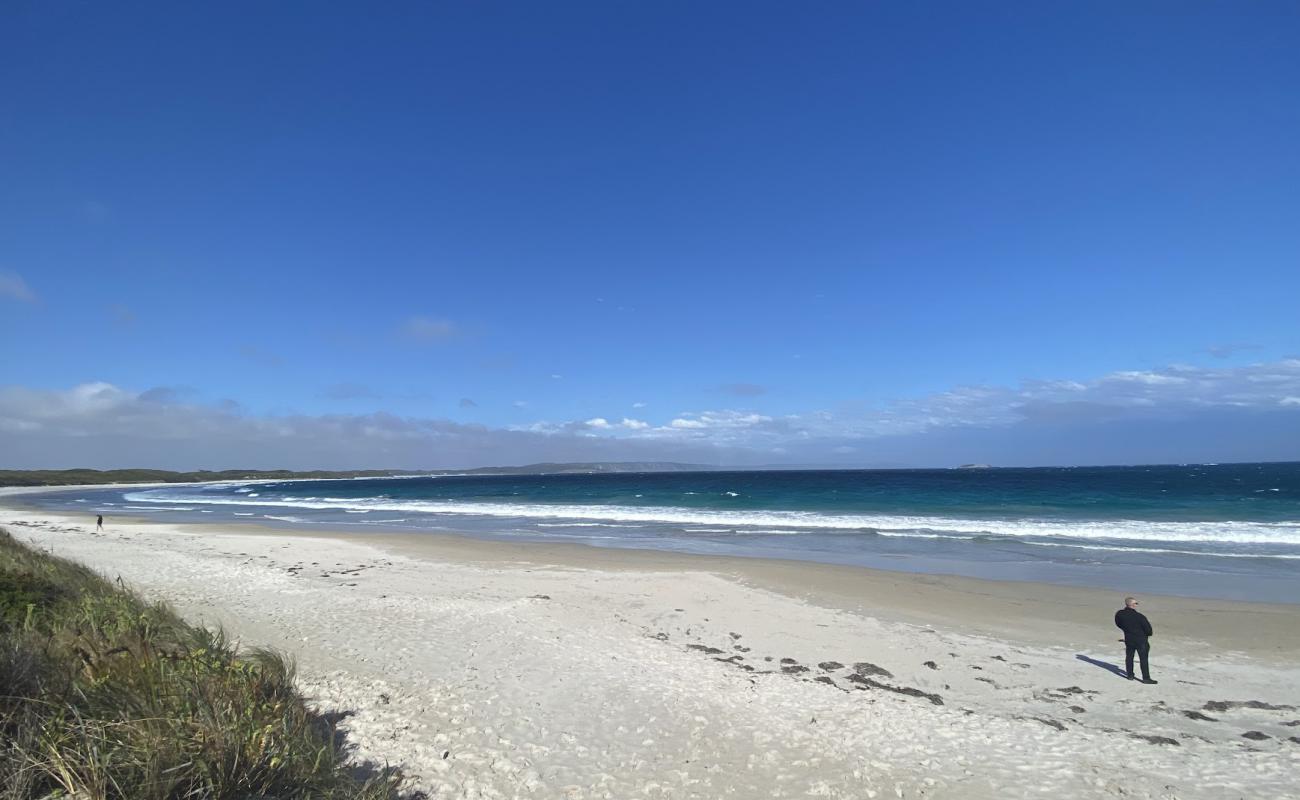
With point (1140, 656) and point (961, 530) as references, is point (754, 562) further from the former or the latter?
point (961, 530)

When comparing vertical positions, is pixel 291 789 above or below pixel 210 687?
below

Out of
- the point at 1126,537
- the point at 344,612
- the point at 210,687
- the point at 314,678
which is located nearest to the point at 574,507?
the point at 1126,537

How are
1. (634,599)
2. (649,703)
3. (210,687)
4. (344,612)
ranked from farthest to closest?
(634,599)
(344,612)
(649,703)
(210,687)

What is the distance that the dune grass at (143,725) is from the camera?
A: 3.01 metres

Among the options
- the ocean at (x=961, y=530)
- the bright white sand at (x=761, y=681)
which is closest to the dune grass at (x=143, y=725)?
the bright white sand at (x=761, y=681)

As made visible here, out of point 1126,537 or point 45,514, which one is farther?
point 45,514

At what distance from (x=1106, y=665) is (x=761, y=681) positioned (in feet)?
17.6

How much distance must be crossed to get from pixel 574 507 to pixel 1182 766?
3950 centimetres

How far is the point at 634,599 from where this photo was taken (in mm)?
13445

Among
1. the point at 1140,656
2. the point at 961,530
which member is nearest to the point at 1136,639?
the point at 1140,656

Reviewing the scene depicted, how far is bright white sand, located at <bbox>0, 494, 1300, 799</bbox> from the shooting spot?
577cm

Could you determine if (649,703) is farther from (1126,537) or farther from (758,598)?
(1126,537)

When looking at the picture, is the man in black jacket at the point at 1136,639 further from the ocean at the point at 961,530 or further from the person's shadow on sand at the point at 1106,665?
the ocean at the point at 961,530

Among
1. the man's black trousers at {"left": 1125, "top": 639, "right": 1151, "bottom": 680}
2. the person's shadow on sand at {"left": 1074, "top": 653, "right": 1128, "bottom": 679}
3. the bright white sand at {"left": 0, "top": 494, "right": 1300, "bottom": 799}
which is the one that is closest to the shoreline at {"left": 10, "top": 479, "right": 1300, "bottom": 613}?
the bright white sand at {"left": 0, "top": 494, "right": 1300, "bottom": 799}
